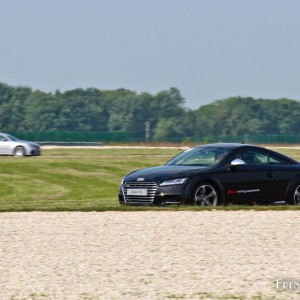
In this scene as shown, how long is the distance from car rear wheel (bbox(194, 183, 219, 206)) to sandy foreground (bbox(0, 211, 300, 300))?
1750 millimetres

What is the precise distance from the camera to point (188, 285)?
935 cm

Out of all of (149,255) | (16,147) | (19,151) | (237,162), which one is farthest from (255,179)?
(16,147)

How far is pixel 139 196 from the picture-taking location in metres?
16.9

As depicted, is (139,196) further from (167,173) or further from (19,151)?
(19,151)

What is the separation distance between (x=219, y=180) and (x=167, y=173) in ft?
2.99

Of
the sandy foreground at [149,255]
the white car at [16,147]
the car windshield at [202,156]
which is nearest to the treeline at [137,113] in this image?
the white car at [16,147]

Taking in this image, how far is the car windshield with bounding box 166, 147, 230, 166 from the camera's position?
56.5ft

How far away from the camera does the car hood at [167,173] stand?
16.5 meters

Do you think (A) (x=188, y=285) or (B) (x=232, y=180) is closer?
(A) (x=188, y=285)

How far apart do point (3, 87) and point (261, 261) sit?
554 ft

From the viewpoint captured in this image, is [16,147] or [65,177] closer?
[65,177]

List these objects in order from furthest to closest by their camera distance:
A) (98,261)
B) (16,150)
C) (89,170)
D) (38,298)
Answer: (16,150) → (89,170) → (98,261) → (38,298)

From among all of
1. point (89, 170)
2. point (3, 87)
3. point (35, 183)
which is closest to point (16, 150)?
point (89, 170)

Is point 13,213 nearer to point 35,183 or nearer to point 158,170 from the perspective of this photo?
point 158,170
